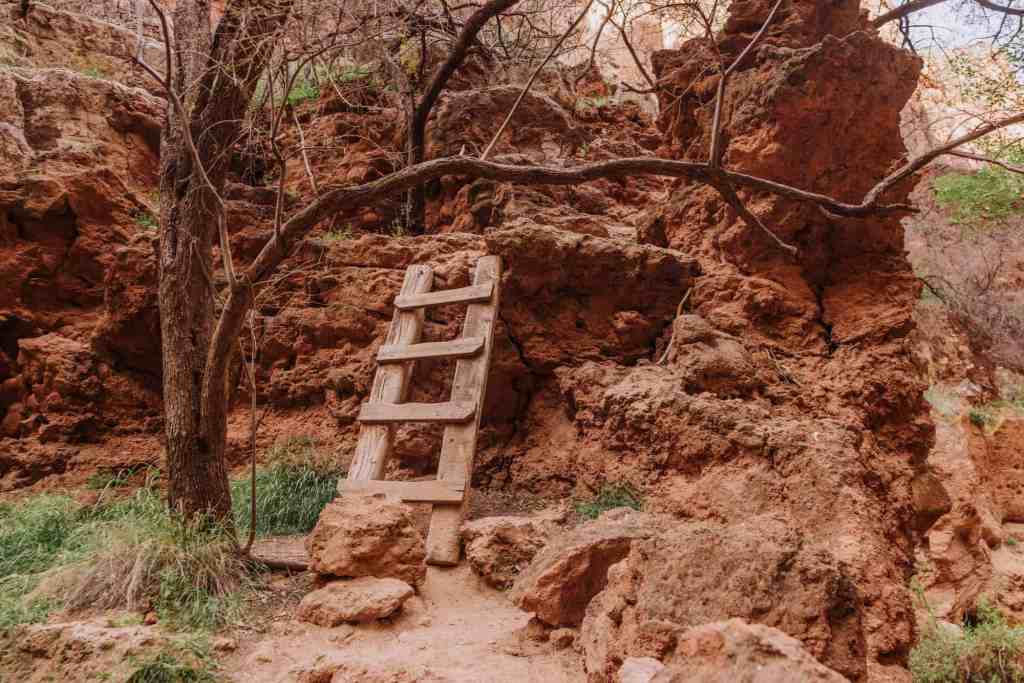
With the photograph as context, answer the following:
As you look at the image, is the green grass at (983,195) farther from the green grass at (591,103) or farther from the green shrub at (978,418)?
the green grass at (591,103)

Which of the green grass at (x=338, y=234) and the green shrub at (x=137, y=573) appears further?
the green grass at (x=338, y=234)

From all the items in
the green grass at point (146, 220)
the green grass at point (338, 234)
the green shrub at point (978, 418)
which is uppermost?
the green grass at point (338, 234)

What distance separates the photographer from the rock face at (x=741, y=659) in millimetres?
1175

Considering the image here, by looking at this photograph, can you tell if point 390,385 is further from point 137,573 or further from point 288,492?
point 137,573

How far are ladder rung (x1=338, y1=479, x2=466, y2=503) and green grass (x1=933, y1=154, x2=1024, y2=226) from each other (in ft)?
23.9

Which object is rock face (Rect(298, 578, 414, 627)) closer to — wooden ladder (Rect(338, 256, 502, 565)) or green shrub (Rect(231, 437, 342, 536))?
wooden ladder (Rect(338, 256, 502, 565))

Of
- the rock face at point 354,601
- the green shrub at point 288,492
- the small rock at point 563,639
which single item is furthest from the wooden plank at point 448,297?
the small rock at point 563,639

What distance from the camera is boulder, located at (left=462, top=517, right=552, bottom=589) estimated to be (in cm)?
312

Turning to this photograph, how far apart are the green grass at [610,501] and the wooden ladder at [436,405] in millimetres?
686

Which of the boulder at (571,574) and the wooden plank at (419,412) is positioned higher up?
the wooden plank at (419,412)

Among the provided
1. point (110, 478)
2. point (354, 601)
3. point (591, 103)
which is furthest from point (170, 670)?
point (591, 103)

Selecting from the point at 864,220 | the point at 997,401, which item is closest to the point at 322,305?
the point at 864,220

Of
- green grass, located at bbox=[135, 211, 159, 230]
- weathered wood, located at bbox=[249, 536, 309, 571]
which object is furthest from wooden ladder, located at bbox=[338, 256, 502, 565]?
green grass, located at bbox=[135, 211, 159, 230]

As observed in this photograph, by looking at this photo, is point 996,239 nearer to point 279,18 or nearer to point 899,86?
point 899,86
